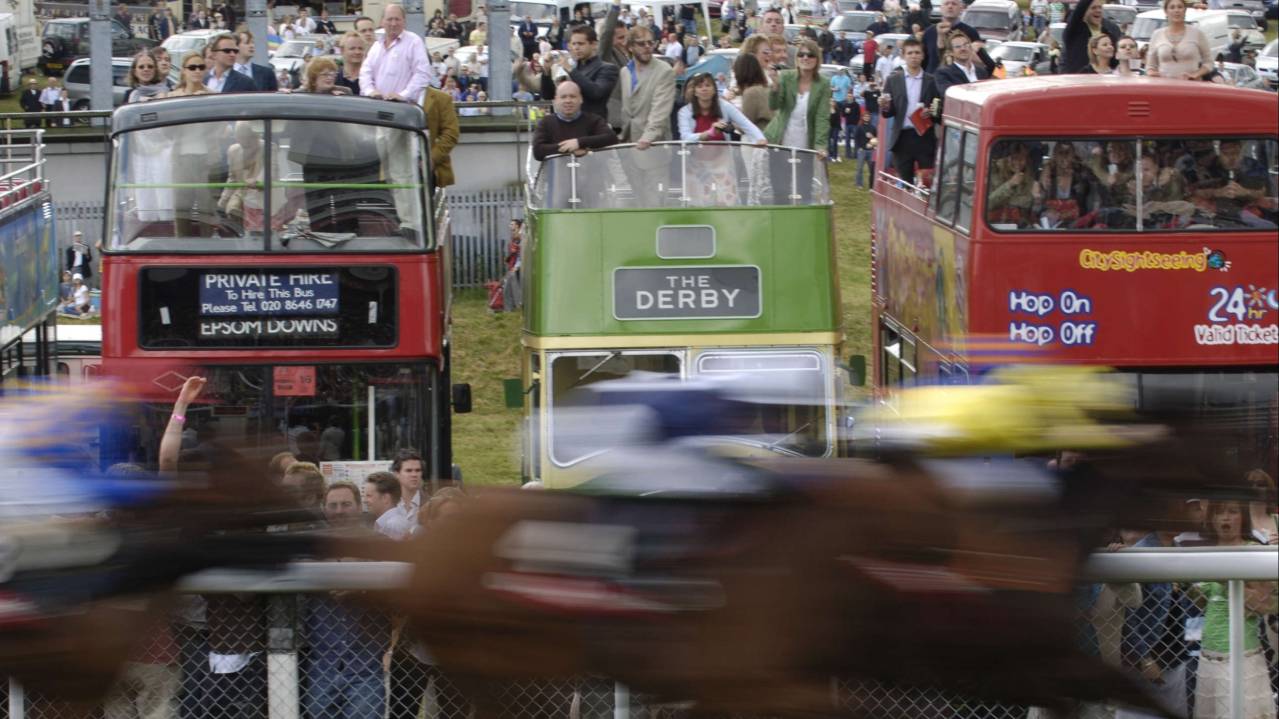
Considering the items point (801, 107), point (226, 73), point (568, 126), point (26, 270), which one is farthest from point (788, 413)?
point (26, 270)

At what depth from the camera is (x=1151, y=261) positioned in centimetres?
1157

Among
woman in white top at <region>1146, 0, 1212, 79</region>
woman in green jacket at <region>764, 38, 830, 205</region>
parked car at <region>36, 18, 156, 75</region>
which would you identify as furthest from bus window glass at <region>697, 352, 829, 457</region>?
parked car at <region>36, 18, 156, 75</region>

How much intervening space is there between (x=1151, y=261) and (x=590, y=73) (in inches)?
189

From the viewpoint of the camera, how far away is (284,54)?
4616 cm

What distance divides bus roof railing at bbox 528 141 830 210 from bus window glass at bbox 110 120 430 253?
1347 millimetres

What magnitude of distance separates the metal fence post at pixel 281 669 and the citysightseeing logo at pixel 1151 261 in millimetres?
7719

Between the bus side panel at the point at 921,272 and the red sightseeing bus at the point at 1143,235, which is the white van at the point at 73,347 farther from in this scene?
the red sightseeing bus at the point at 1143,235

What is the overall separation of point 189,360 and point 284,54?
3576 centimetres

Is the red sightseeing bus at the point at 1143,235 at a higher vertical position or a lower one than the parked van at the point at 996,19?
lower

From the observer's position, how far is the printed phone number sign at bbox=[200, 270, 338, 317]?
40.0 ft

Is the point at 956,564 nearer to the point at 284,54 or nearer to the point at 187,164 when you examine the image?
the point at 187,164

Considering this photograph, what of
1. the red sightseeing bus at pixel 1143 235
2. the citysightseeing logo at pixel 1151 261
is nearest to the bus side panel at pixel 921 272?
the red sightseeing bus at pixel 1143 235

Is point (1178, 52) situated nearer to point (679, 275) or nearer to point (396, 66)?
point (679, 275)

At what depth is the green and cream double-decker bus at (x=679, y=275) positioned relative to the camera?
38.8 ft
